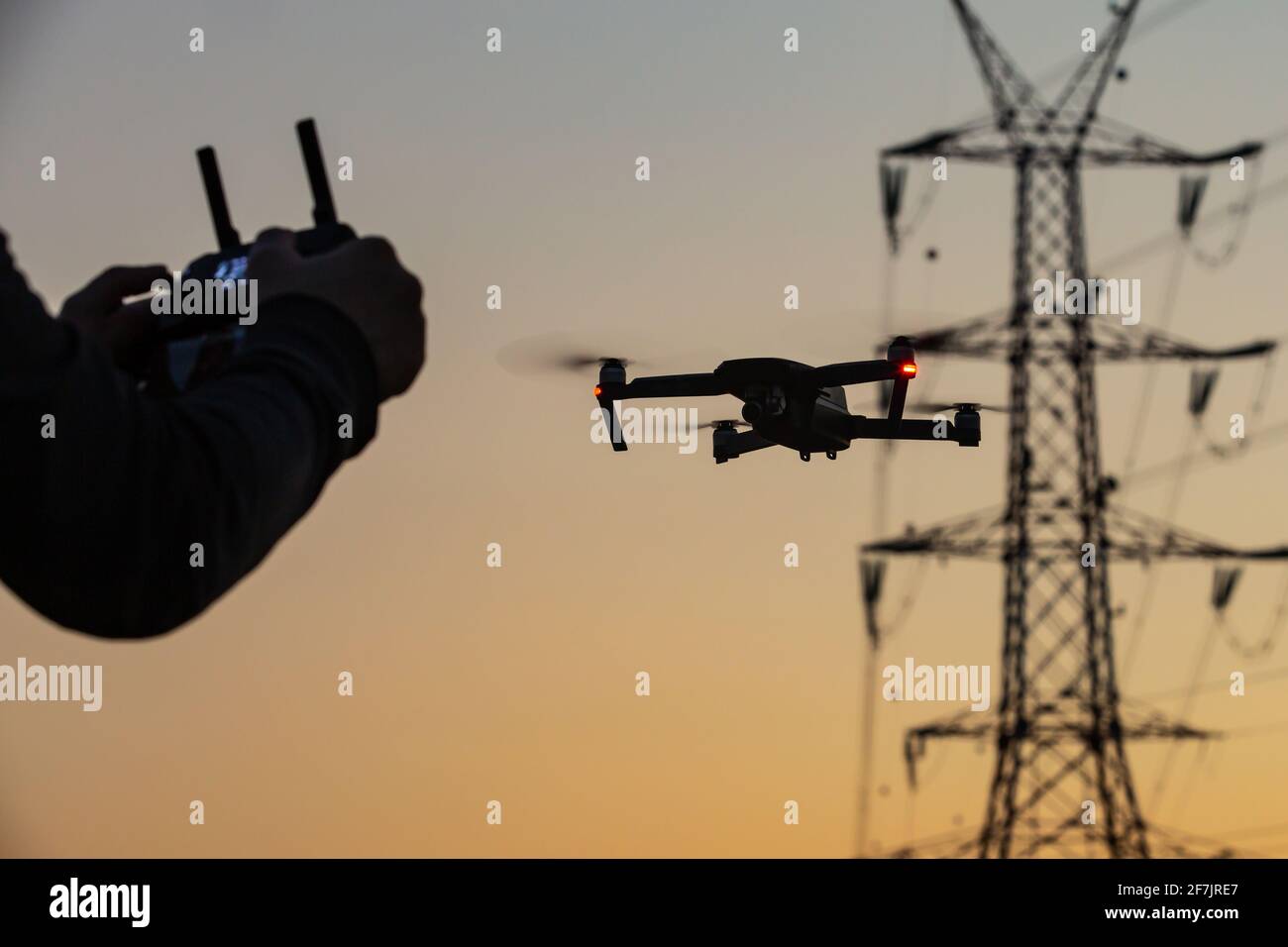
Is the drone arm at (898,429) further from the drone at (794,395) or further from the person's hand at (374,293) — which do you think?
the person's hand at (374,293)

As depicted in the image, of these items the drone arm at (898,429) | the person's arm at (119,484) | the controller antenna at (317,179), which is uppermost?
the drone arm at (898,429)

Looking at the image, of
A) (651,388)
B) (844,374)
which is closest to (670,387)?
(651,388)

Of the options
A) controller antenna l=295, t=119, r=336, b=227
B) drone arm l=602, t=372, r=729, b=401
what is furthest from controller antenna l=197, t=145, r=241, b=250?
drone arm l=602, t=372, r=729, b=401

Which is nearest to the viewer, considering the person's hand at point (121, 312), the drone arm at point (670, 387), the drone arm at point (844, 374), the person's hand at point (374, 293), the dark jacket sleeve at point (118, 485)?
the dark jacket sleeve at point (118, 485)

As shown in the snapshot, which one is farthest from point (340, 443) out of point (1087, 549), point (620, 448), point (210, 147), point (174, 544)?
point (1087, 549)

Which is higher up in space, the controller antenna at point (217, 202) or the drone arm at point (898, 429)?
the drone arm at point (898, 429)

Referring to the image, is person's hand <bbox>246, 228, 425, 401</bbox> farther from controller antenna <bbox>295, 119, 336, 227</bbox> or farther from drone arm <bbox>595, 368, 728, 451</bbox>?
drone arm <bbox>595, 368, 728, 451</bbox>

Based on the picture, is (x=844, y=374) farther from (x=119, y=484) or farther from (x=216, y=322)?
(x=119, y=484)

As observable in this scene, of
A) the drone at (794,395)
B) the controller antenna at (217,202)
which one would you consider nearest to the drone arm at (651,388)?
the drone at (794,395)
